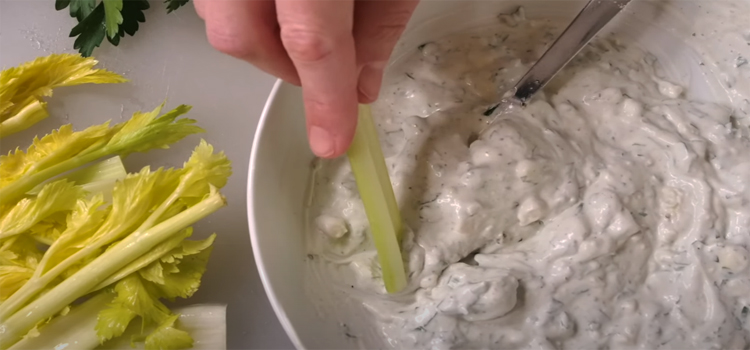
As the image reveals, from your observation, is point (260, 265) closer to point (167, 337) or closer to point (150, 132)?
point (167, 337)

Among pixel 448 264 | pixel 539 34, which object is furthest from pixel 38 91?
pixel 539 34

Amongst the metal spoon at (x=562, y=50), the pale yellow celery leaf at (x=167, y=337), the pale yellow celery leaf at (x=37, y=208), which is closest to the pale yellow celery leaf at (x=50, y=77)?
the pale yellow celery leaf at (x=37, y=208)

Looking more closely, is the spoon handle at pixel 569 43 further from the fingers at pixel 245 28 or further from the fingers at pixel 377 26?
the fingers at pixel 245 28

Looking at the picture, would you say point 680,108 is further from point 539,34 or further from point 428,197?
point 428,197

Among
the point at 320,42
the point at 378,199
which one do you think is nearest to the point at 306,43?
the point at 320,42

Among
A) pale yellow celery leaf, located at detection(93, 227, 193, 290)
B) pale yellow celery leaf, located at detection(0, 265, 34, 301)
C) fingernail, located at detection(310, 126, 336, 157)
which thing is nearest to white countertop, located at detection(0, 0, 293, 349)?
pale yellow celery leaf, located at detection(93, 227, 193, 290)

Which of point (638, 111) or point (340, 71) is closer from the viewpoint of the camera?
point (340, 71)
